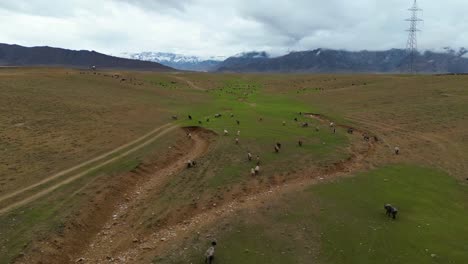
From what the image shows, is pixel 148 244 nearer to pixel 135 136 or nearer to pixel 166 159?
pixel 166 159

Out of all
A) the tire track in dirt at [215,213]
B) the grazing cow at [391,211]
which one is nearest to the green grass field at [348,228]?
the grazing cow at [391,211]

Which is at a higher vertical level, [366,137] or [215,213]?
[366,137]

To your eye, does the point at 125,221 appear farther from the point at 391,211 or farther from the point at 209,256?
the point at 391,211

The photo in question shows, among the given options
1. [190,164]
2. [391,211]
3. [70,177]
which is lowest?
[391,211]

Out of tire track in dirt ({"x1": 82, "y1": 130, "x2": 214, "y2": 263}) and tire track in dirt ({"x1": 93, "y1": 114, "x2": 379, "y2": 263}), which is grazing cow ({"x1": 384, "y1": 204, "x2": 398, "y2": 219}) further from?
tire track in dirt ({"x1": 82, "y1": 130, "x2": 214, "y2": 263})

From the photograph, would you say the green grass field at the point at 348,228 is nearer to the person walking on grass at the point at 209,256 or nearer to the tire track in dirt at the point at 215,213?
the person walking on grass at the point at 209,256

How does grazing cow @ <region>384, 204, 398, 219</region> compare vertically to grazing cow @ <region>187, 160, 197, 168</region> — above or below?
below

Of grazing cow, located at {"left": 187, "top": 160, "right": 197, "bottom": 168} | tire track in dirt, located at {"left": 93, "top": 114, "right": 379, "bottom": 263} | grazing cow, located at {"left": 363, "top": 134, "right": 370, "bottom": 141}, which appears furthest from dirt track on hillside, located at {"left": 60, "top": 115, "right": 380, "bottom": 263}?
grazing cow, located at {"left": 363, "top": 134, "right": 370, "bottom": 141}

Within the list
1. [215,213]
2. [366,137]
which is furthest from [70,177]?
[366,137]
